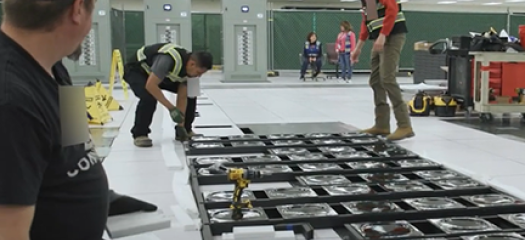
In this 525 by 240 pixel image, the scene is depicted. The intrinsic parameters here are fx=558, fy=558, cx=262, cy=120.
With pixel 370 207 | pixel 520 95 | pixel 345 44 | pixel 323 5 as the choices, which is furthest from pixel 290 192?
pixel 323 5

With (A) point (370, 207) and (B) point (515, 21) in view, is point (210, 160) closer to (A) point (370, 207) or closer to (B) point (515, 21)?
(A) point (370, 207)

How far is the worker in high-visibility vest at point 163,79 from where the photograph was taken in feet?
14.8

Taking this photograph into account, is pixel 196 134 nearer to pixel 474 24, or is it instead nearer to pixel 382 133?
pixel 382 133

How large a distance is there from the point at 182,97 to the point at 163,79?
0.32m

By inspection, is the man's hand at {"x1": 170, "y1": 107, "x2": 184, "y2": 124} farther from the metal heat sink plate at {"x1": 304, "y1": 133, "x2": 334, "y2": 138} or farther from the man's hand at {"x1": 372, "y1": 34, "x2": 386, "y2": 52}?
the man's hand at {"x1": 372, "y1": 34, "x2": 386, "y2": 52}

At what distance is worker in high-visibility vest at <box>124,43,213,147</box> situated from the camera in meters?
4.50

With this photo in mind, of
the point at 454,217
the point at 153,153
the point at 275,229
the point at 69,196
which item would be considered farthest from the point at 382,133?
the point at 69,196

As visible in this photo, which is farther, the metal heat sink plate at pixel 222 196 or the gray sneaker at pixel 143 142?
the gray sneaker at pixel 143 142

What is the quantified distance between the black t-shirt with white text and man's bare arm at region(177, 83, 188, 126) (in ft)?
11.4

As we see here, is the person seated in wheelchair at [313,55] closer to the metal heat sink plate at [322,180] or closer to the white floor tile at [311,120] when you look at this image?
the white floor tile at [311,120]

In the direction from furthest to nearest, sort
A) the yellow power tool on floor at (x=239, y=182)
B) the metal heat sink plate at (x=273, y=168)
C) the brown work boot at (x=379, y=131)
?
the brown work boot at (x=379, y=131) → the metal heat sink plate at (x=273, y=168) → the yellow power tool on floor at (x=239, y=182)

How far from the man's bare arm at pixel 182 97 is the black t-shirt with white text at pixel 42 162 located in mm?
3487

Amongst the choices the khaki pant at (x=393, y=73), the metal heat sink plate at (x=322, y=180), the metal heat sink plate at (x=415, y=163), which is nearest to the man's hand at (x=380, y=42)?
the khaki pant at (x=393, y=73)

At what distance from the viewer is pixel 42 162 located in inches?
46.1
